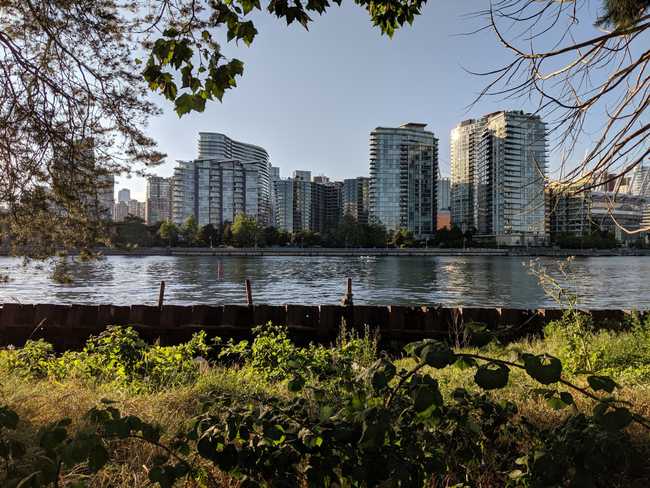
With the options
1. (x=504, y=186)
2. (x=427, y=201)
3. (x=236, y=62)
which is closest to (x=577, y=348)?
(x=504, y=186)

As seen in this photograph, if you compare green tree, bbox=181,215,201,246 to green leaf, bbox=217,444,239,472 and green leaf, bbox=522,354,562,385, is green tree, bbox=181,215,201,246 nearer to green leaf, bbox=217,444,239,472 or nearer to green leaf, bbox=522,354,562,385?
green leaf, bbox=217,444,239,472

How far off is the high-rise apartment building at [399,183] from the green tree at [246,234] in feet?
210

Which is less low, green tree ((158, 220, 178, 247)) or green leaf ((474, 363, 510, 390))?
green tree ((158, 220, 178, 247))

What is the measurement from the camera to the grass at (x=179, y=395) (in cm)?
261

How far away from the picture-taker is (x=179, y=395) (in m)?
4.18

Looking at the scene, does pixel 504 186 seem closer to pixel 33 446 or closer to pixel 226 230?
pixel 33 446

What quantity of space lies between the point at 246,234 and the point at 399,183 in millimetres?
75350

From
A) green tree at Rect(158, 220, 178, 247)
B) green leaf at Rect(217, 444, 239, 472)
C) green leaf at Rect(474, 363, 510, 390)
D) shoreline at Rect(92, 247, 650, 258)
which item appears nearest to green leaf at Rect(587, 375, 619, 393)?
green leaf at Rect(474, 363, 510, 390)

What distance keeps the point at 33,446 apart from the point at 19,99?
5.53 meters

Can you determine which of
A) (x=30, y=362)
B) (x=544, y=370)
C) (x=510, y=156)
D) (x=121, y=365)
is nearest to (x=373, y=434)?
(x=544, y=370)

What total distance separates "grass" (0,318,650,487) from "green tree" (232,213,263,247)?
11934 cm

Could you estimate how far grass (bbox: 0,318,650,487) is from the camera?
2.61 meters

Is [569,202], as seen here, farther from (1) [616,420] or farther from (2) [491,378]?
(2) [491,378]

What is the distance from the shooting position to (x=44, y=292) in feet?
99.6
